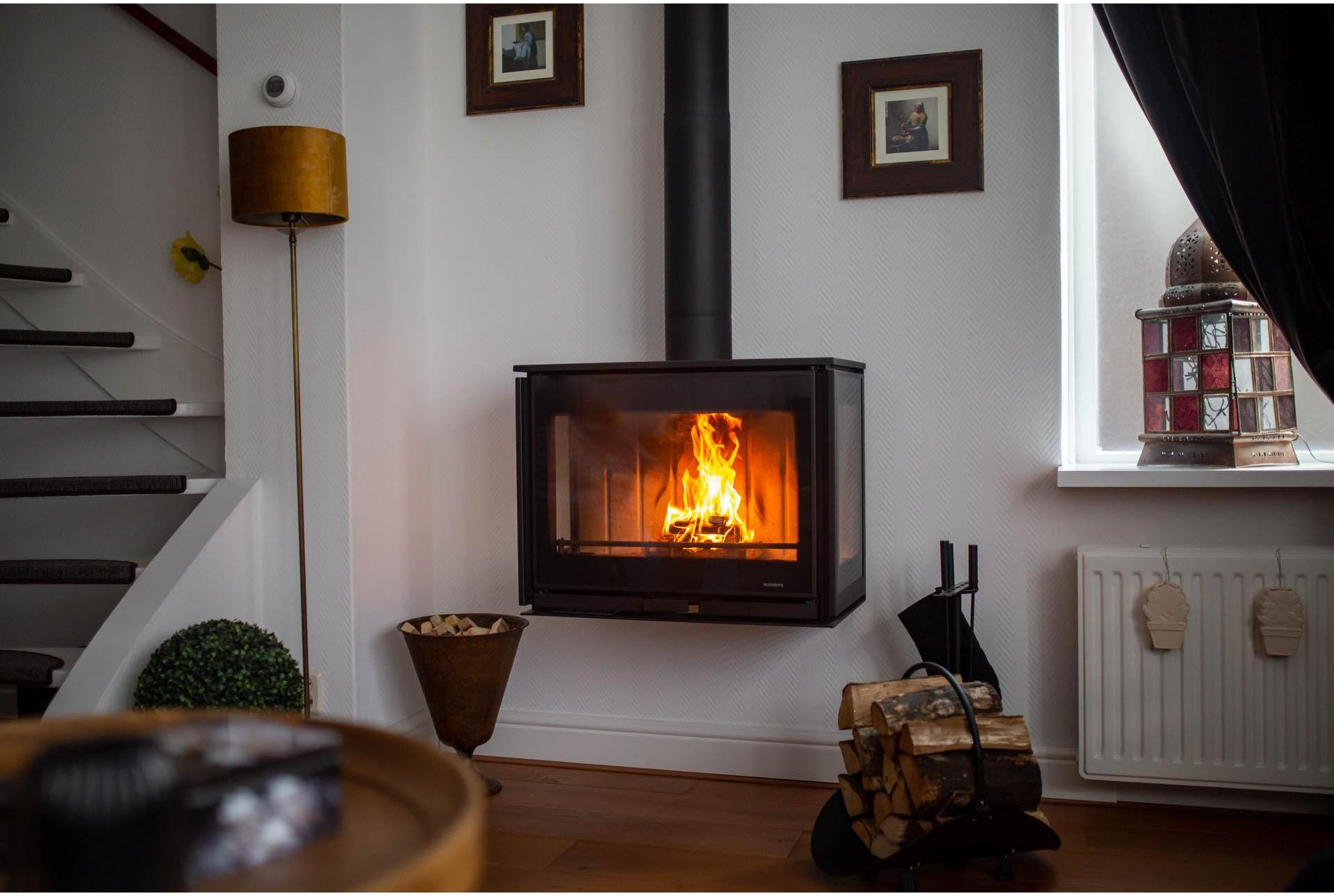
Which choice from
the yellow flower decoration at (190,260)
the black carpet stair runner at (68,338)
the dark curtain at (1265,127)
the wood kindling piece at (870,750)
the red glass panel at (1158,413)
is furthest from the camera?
the yellow flower decoration at (190,260)

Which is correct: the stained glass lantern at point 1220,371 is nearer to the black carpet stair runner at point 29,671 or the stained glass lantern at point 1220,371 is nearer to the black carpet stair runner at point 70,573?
the black carpet stair runner at point 70,573

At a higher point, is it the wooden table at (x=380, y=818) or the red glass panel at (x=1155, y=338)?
the red glass panel at (x=1155, y=338)

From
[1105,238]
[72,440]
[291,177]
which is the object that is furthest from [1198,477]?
[72,440]

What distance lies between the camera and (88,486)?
8.95 ft

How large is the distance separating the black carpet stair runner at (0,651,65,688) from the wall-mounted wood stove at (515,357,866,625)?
1.12m

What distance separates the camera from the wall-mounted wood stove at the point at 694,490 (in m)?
2.43

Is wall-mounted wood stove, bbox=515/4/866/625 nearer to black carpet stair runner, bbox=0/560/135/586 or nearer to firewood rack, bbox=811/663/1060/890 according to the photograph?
firewood rack, bbox=811/663/1060/890

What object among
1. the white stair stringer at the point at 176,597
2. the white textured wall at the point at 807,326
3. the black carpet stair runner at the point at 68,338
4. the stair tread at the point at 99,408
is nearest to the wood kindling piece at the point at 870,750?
the white textured wall at the point at 807,326

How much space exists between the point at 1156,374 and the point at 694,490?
115 cm

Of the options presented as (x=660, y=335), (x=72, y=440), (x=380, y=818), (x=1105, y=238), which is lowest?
(x=380, y=818)

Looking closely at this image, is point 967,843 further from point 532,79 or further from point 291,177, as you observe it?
point 532,79

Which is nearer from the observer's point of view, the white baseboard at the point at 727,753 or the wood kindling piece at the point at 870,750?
the wood kindling piece at the point at 870,750

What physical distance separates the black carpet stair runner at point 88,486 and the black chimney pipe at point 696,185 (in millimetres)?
1355

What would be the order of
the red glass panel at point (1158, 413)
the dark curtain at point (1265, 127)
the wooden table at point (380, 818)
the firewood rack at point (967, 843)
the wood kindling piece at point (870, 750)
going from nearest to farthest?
1. the wooden table at point (380, 818)
2. the dark curtain at point (1265, 127)
3. the firewood rack at point (967, 843)
4. the wood kindling piece at point (870, 750)
5. the red glass panel at point (1158, 413)
